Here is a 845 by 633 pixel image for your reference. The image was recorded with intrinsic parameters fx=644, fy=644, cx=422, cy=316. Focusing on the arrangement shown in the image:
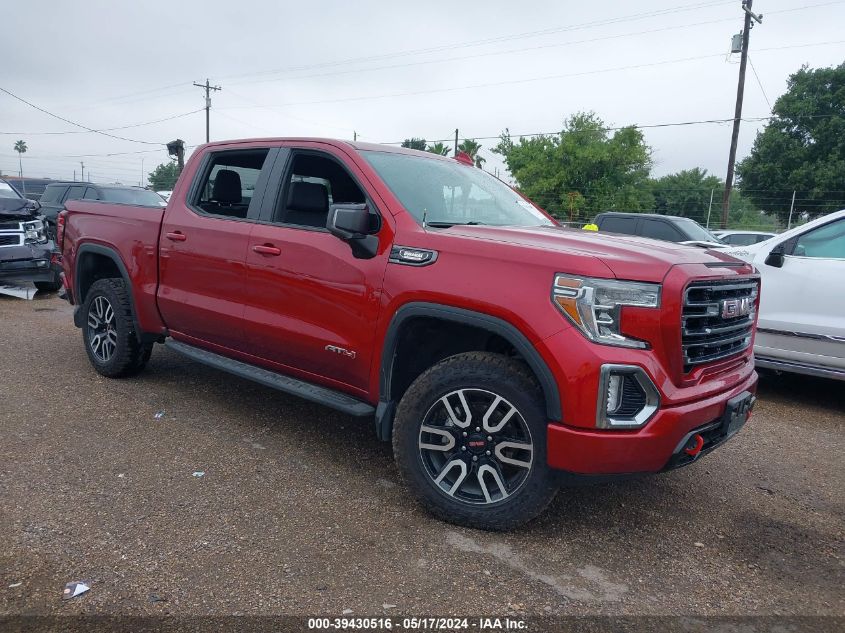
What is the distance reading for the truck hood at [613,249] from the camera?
276cm

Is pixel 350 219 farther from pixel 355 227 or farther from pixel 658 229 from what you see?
pixel 658 229

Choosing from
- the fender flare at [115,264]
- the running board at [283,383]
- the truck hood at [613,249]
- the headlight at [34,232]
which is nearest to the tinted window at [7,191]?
the headlight at [34,232]

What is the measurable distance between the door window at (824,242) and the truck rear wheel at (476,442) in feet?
12.8

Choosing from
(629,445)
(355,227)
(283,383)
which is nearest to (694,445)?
(629,445)

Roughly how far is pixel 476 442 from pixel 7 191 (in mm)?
10255

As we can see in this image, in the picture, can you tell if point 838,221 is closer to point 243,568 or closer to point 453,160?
point 453,160

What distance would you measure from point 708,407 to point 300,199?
2.57m

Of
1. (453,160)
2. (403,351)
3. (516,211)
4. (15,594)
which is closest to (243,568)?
(15,594)

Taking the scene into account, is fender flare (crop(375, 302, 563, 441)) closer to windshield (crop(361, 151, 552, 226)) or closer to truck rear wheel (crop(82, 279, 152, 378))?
windshield (crop(361, 151, 552, 226))

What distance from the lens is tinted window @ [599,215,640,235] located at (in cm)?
1173

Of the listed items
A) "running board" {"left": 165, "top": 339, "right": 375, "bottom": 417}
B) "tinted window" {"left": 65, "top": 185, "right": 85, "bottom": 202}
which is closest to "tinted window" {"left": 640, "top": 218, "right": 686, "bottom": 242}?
"running board" {"left": 165, "top": 339, "right": 375, "bottom": 417}

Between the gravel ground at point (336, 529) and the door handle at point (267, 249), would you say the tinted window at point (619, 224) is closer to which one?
the gravel ground at point (336, 529)

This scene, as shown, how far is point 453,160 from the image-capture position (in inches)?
179

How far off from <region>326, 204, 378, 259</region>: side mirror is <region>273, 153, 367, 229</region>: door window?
1.51 ft
